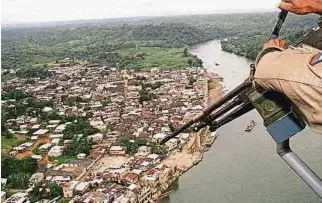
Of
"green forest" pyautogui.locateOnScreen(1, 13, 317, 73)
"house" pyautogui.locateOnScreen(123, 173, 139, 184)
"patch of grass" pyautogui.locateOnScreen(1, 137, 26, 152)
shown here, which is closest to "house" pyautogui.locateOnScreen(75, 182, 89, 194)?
"house" pyautogui.locateOnScreen(123, 173, 139, 184)

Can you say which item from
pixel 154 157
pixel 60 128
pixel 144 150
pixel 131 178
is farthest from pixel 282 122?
pixel 60 128

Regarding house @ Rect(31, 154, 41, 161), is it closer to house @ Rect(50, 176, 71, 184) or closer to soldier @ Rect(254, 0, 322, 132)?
house @ Rect(50, 176, 71, 184)

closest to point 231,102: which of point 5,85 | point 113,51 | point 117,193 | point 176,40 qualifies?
point 117,193

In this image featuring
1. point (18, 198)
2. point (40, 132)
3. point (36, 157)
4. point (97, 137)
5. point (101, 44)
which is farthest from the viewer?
point (101, 44)

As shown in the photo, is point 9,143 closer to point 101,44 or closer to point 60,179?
point 60,179

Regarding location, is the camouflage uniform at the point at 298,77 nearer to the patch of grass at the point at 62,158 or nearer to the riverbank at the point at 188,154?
the riverbank at the point at 188,154

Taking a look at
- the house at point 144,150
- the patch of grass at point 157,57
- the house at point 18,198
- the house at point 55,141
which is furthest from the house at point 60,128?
the patch of grass at point 157,57
